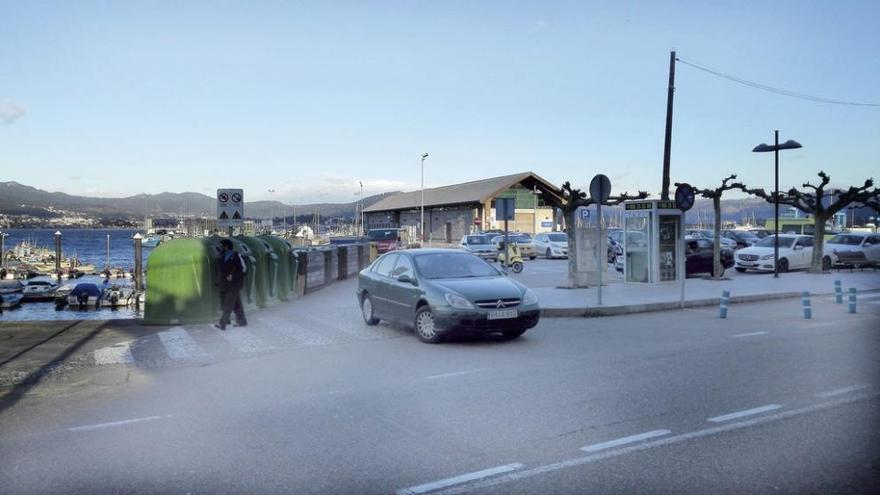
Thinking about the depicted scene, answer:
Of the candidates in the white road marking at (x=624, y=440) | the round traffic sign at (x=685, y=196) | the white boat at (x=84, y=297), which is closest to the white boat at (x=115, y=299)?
the white boat at (x=84, y=297)

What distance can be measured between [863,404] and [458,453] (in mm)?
4194

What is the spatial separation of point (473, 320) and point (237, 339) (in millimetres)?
4337

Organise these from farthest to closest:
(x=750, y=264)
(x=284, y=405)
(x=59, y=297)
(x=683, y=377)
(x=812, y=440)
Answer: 1. (x=59, y=297)
2. (x=750, y=264)
3. (x=683, y=377)
4. (x=284, y=405)
5. (x=812, y=440)

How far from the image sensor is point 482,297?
11359mm

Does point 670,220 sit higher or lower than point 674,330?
higher

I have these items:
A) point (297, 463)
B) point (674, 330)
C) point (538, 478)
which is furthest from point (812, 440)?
point (674, 330)

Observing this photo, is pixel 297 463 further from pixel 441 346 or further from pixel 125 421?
pixel 441 346

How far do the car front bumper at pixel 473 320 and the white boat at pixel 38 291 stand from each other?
52592 millimetres

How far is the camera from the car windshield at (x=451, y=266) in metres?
12.5

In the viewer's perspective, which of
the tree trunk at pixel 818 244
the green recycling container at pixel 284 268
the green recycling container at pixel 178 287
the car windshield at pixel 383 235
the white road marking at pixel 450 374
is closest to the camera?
the white road marking at pixel 450 374

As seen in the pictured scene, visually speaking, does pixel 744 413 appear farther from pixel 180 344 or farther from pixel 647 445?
pixel 180 344

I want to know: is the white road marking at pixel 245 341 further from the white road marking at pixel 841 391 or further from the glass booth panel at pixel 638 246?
the glass booth panel at pixel 638 246

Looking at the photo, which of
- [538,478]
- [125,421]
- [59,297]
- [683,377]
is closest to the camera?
[538,478]

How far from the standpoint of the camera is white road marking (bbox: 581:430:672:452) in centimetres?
583
